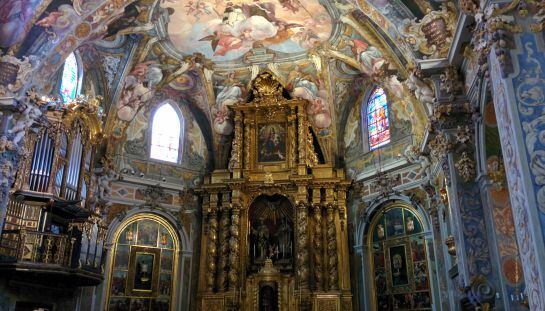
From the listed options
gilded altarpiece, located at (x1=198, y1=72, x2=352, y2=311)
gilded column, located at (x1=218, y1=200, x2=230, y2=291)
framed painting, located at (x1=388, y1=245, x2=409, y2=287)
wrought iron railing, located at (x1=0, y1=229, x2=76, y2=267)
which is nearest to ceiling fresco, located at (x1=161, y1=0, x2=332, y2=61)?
gilded altarpiece, located at (x1=198, y1=72, x2=352, y2=311)

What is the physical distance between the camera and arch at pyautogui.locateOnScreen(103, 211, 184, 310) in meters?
17.5

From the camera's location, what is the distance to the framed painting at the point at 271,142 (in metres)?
20.3

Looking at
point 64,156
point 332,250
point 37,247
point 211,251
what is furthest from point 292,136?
point 37,247

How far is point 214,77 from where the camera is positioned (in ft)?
66.8

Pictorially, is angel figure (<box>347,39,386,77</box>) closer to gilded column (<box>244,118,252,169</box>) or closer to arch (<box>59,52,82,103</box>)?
gilded column (<box>244,118,252,169</box>)

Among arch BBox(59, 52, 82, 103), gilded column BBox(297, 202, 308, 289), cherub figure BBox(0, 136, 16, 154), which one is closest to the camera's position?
cherub figure BBox(0, 136, 16, 154)

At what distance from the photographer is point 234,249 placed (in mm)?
18406

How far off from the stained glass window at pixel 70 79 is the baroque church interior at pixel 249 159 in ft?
0.26

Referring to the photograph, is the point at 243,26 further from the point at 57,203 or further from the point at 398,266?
the point at 398,266

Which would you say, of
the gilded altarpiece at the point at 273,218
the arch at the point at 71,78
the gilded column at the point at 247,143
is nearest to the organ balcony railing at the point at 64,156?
the arch at the point at 71,78

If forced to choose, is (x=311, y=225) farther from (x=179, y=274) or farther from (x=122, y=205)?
(x=122, y=205)

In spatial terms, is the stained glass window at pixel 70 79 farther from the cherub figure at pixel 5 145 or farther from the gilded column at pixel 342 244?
the gilded column at pixel 342 244

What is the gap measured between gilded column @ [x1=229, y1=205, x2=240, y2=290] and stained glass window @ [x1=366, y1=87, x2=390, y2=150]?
5.78 metres

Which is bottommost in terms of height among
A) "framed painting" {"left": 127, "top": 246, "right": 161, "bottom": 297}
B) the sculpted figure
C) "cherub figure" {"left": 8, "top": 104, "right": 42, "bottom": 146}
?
"framed painting" {"left": 127, "top": 246, "right": 161, "bottom": 297}
